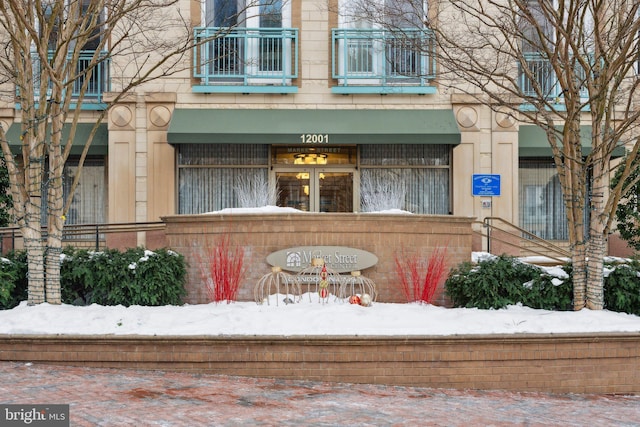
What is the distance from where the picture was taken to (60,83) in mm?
10461

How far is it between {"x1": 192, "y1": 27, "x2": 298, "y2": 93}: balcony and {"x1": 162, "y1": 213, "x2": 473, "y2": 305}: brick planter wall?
6.49m

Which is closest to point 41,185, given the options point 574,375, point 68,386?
point 68,386

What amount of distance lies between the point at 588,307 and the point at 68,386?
6935 mm

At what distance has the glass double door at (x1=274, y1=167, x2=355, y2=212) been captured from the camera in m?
18.1

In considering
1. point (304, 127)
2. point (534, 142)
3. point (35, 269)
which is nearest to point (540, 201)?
point (534, 142)

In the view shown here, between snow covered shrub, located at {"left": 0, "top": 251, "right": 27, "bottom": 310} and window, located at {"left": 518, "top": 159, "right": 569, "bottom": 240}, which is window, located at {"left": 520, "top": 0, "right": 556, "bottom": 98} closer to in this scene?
window, located at {"left": 518, "top": 159, "right": 569, "bottom": 240}

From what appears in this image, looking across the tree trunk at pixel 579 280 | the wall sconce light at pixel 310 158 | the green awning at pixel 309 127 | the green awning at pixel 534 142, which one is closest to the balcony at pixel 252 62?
the green awning at pixel 309 127

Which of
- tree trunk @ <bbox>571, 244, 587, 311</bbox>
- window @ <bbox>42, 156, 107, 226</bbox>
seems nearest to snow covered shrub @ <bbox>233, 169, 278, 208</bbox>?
window @ <bbox>42, 156, 107, 226</bbox>

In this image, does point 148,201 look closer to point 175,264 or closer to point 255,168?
point 255,168

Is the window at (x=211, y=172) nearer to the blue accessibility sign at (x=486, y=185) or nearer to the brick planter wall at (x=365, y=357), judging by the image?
the blue accessibility sign at (x=486, y=185)

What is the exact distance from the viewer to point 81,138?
17.5 metres

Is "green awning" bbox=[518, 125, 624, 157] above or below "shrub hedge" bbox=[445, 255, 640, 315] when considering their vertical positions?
above

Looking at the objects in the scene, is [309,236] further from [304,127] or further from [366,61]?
[366,61]

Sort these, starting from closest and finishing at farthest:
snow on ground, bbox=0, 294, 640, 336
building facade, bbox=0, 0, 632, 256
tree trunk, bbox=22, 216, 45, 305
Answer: snow on ground, bbox=0, 294, 640, 336, tree trunk, bbox=22, 216, 45, 305, building facade, bbox=0, 0, 632, 256
